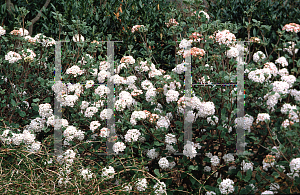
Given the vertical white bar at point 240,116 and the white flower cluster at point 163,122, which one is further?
the white flower cluster at point 163,122

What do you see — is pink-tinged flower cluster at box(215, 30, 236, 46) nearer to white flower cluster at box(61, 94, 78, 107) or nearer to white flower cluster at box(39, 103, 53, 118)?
white flower cluster at box(61, 94, 78, 107)

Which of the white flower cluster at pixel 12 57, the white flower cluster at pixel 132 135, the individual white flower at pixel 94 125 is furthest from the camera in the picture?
the white flower cluster at pixel 12 57

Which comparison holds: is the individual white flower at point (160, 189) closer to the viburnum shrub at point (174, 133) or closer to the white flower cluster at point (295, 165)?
the viburnum shrub at point (174, 133)

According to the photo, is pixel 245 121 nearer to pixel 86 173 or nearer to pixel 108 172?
pixel 108 172

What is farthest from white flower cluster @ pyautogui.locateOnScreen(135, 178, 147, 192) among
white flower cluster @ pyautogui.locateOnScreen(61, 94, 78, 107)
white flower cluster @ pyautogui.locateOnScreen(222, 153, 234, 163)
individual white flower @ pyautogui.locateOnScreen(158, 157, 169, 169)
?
white flower cluster @ pyautogui.locateOnScreen(61, 94, 78, 107)

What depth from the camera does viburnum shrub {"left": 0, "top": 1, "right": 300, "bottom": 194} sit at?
93.9 inches

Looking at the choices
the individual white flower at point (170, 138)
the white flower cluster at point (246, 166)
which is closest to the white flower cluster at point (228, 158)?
the white flower cluster at point (246, 166)

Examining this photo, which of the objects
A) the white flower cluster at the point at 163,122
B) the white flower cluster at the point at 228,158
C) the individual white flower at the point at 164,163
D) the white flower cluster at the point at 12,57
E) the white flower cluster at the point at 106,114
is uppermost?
the white flower cluster at the point at 12,57

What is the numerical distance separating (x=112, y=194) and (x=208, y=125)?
3.10 ft

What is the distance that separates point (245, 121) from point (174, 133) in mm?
571

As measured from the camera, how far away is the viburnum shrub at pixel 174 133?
2.38m

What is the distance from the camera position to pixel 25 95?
337 centimetres

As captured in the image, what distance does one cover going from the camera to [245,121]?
7.97 ft

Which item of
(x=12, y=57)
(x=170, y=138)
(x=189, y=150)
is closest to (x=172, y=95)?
(x=170, y=138)
